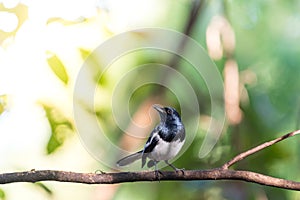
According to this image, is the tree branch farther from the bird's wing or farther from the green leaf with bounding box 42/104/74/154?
Answer: the green leaf with bounding box 42/104/74/154

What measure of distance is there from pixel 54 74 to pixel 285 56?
1.96 ft

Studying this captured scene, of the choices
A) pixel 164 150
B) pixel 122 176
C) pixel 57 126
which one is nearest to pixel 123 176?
pixel 122 176

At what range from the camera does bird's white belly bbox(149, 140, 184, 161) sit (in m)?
0.99

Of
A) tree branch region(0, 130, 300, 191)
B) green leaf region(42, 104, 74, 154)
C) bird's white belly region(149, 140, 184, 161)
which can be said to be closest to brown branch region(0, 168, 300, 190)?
tree branch region(0, 130, 300, 191)

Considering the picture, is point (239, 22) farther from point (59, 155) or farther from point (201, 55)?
point (59, 155)

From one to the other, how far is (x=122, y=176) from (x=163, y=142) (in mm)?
240

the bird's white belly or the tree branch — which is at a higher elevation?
the bird's white belly

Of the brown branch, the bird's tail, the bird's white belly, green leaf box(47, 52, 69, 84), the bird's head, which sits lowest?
the brown branch

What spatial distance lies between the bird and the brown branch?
155mm

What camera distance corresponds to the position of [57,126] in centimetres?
109

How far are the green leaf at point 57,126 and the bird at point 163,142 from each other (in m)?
0.16

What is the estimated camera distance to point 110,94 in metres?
1.13

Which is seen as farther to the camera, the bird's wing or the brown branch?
the bird's wing

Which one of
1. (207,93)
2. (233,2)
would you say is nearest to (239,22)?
(233,2)
